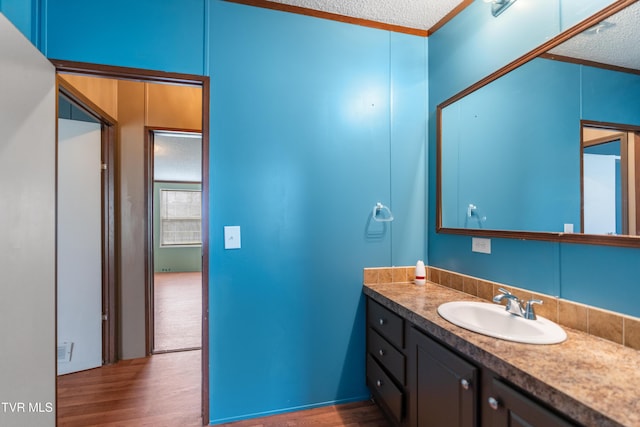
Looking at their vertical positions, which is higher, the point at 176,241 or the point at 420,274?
the point at 420,274

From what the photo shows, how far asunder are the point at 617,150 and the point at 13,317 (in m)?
2.48

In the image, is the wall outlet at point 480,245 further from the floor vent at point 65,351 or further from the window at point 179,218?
the window at point 179,218

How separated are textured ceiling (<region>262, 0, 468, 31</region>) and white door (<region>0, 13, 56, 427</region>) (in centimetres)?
138

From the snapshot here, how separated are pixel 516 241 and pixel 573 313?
1.27 feet

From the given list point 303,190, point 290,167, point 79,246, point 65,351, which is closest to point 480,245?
point 303,190

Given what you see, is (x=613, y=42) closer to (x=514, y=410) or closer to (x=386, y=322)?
(x=514, y=410)

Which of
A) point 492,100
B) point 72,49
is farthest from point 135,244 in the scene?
point 492,100

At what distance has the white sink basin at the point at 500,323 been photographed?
1.09 metres

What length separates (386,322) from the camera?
5.49ft

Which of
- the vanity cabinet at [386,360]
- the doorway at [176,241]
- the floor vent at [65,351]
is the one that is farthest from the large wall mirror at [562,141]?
the floor vent at [65,351]

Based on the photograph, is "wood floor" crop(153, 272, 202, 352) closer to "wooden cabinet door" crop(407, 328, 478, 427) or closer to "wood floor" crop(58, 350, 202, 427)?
"wood floor" crop(58, 350, 202, 427)

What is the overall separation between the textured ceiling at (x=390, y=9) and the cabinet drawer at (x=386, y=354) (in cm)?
209

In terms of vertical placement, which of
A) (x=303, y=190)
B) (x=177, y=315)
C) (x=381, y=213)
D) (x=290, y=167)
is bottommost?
(x=177, y=315)

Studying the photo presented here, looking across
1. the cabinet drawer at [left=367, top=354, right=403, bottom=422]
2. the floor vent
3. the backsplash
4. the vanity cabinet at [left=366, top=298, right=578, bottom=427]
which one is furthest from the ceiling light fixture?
the floor vent
